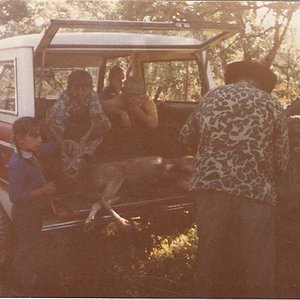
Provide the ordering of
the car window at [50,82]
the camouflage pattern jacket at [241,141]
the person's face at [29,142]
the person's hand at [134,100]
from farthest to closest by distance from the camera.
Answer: the person's hand at [134,100]
the car window at [50,82]
the person's face at [29,142]
the camouflage pattern jacket at [241,141]

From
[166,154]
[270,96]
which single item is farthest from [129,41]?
[270,96]

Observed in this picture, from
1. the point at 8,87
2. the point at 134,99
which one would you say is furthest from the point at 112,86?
the point at 8,87

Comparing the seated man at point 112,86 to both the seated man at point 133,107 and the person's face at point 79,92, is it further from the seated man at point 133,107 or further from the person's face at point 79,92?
the person's face at point 79,92

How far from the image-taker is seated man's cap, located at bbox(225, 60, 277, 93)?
206 cm

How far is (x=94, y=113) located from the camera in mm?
2596

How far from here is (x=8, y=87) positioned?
7.95 feet

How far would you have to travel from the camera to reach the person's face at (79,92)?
2543 mm

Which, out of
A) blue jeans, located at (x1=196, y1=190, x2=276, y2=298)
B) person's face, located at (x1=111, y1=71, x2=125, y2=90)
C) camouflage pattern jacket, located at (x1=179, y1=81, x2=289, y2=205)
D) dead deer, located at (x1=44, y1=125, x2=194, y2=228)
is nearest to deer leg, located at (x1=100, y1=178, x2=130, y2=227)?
dead deer, located at (x1=44, y1=125, x2=194, y2=228)

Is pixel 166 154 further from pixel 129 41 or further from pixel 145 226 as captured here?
pixel 129 41

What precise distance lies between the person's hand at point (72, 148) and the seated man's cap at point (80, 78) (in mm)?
324

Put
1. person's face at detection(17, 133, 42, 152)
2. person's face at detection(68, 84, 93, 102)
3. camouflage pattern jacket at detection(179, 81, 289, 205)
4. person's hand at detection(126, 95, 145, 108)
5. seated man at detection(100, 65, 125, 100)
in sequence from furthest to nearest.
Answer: seated man at detection(100, 65, 125, 100), person's hand at detection(126, 95, 145, 108), person's face at detection(68, 84, 93, 102), person's face at detection(17, 133, 42, 152), camouflage pattern jacket at detection(179, 81, 289, 205)

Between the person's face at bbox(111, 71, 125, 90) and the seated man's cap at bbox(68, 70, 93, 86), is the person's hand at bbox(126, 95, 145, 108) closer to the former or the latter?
the person's face at bbox(111, 71, 125, 90)

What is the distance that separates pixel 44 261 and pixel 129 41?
4.36 feet

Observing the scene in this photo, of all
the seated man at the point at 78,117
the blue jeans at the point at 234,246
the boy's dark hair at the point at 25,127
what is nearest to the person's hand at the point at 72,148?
the seated man at the point at 78,117
